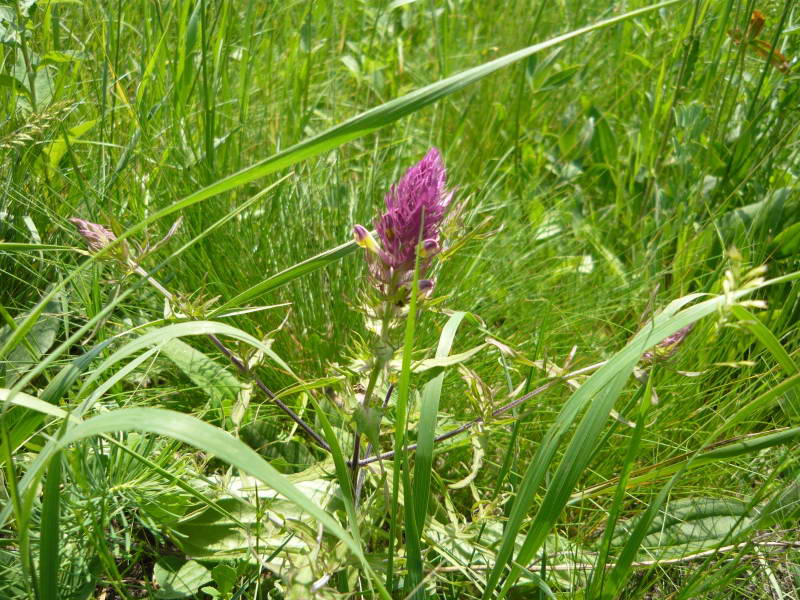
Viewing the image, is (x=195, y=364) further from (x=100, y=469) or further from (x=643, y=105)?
(x=643, y=105)

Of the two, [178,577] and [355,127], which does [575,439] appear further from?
[178,577]

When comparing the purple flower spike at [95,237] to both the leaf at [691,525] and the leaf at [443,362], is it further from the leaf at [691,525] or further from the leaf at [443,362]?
the leaf at [691,525]

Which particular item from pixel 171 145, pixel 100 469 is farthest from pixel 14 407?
pixel 171 145

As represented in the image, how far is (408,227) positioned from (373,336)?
0.30m

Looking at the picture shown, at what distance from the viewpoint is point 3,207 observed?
1.25 m

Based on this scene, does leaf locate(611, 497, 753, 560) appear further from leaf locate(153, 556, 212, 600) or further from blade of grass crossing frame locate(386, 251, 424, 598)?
leaf locate(153, 556, 212, 600)

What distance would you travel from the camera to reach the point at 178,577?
3.21 feet

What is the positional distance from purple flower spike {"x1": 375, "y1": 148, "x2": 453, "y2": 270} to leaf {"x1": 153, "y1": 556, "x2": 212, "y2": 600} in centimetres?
49

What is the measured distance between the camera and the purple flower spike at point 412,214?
778 millimetres

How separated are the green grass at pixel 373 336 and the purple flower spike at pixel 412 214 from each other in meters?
0.05

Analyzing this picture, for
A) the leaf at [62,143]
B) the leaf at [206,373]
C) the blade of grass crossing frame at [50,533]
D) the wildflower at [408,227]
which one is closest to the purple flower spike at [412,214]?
the wildflower at [408,227]

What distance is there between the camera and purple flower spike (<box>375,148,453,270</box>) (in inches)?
30.6

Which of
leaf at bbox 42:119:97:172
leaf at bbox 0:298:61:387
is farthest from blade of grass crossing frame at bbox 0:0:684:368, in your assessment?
leaf at bbox 42:119:97:172

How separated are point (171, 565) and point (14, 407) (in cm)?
28
